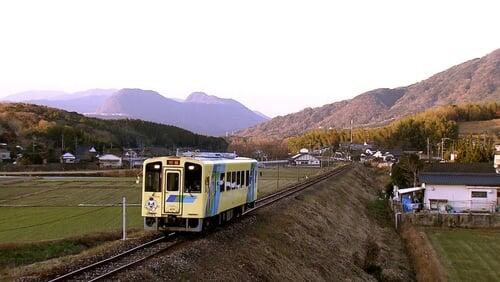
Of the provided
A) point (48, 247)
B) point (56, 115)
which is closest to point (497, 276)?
point (48, 247)

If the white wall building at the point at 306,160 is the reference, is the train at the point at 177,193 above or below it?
above

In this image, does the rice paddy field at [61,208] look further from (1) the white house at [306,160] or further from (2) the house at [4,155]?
(1) the white house at [306,160]

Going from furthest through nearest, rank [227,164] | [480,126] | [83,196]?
[480,126] < [83,196] < [227,164]

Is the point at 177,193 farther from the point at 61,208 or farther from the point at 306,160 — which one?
the point at 306,160

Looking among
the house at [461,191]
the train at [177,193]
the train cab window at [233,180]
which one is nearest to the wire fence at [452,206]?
the house at [461,191]

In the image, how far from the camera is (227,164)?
731 inches

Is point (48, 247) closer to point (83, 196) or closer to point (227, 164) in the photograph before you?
point (227, 164)

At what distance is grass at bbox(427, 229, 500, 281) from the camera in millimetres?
22552

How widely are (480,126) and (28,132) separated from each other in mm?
100081

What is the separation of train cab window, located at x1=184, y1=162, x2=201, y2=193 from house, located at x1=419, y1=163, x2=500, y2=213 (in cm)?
2791

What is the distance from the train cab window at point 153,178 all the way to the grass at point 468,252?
39.2 feet

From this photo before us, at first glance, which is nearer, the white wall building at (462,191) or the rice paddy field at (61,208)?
the rice paddy field at (61,208)

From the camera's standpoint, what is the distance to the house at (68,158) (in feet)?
311

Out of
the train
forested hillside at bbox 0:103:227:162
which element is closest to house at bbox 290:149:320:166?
forested hillside at bbox 0:103:227:162
